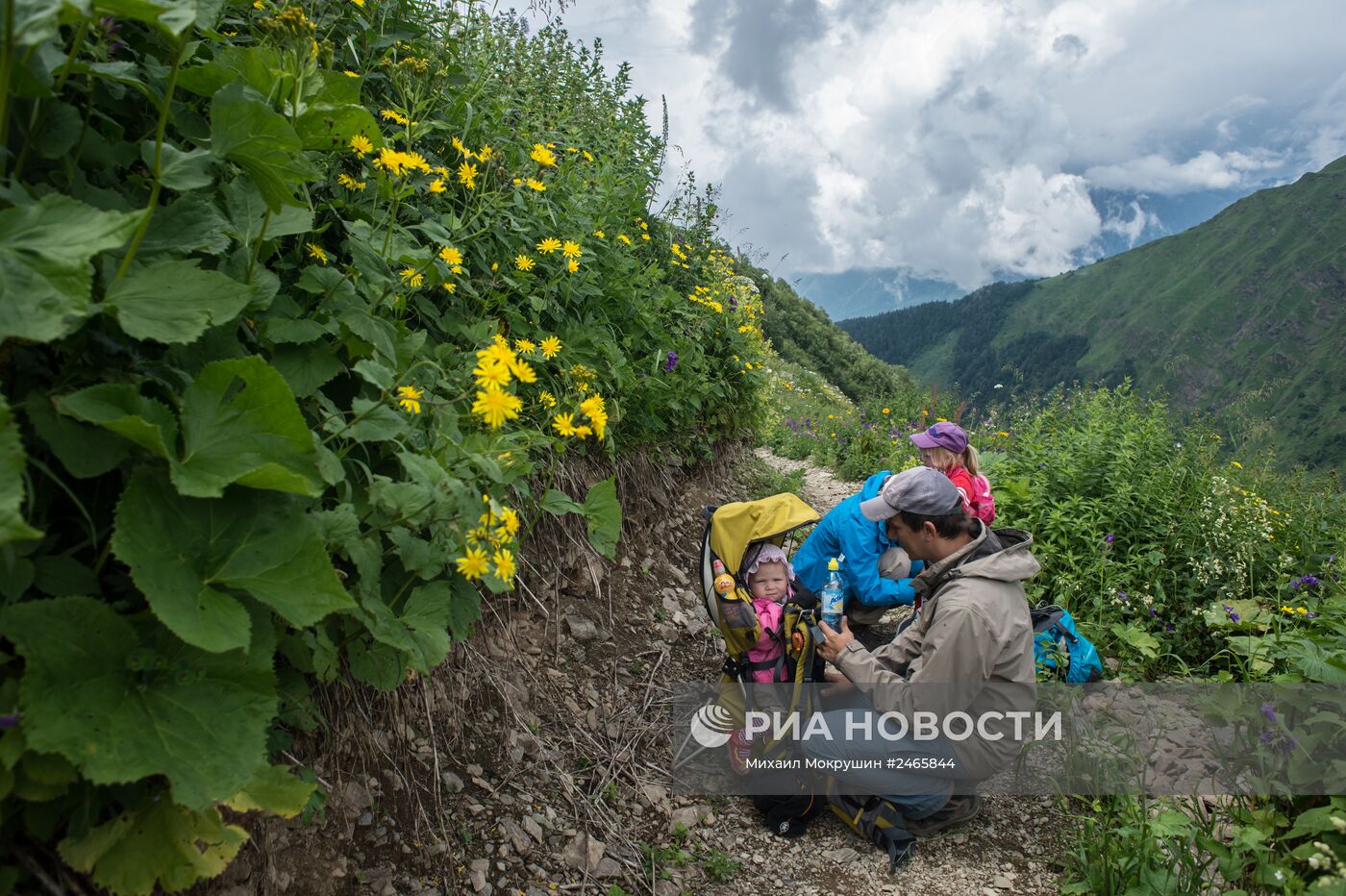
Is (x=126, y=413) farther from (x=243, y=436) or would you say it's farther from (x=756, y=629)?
(x=756, y=629)

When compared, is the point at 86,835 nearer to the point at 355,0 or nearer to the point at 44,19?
the point at 44,19

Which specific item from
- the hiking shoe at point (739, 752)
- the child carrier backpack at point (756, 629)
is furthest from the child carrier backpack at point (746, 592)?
the hiking shoe at point (739, 752)

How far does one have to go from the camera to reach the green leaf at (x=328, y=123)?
1934mm

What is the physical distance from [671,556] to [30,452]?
431cm

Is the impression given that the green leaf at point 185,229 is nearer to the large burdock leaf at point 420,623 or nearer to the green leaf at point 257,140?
the green leaf at point 257,140

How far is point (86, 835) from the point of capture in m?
1.35

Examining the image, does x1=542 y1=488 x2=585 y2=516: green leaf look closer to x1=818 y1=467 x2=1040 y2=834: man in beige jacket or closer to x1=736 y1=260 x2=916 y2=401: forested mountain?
x1=818 y1=467 x2=1040 y2=834: man in beige jacket

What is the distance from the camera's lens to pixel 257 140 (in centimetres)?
167

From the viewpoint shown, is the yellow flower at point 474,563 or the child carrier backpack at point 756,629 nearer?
the yellow flower at point 474,563

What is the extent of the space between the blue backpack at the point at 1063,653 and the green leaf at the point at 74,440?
183 inches

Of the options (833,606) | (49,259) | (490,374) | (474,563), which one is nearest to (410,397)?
(490,374)

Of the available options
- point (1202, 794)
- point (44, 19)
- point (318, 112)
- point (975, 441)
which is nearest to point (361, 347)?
point (318, 112)

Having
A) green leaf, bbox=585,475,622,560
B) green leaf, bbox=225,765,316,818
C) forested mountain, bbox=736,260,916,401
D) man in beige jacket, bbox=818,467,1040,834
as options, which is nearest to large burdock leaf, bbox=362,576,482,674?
green leaf, bbox=225,765,316,818

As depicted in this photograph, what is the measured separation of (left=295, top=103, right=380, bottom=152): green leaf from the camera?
193 centimetres
